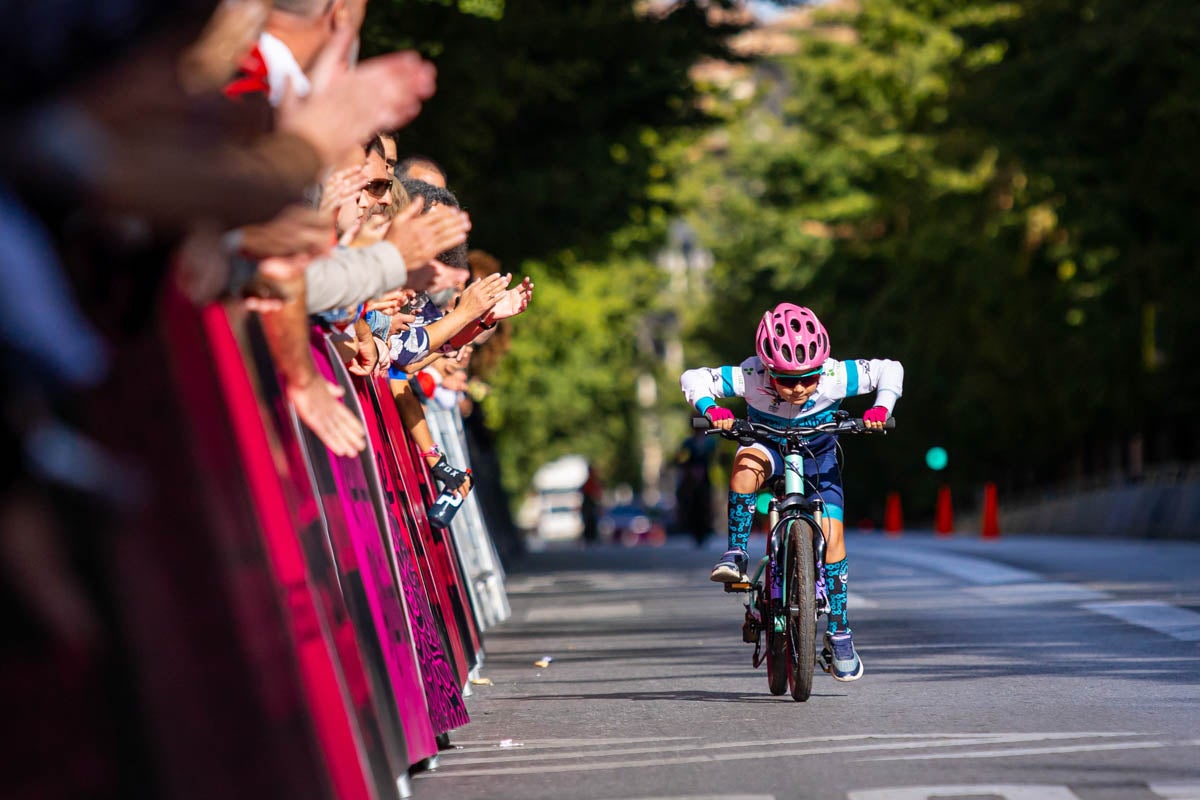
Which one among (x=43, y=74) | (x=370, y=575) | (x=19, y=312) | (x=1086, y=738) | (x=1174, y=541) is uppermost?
(x=43, y=74)

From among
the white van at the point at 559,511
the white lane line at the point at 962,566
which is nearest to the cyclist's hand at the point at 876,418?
the white lane line at the point at 962,566

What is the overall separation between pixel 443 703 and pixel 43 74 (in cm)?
561

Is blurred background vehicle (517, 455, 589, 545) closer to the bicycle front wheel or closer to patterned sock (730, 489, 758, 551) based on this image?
patterned sock (730, 489, 758, 551)

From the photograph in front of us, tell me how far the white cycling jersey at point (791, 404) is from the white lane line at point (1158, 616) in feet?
9.14

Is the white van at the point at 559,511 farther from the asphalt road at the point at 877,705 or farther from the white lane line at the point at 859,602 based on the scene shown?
the white lane line at the point at 859,602

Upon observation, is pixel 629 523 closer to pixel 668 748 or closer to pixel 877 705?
pixel 877 705

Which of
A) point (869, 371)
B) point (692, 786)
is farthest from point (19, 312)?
point (869, 371)

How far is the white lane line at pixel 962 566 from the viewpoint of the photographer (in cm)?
2077

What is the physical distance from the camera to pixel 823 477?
11484 mm

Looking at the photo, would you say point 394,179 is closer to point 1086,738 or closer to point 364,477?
point 364,477

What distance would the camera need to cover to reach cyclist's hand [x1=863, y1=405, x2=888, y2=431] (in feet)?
37.4

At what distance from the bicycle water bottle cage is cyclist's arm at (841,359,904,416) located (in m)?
0.62

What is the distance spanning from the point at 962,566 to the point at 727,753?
15083 mm

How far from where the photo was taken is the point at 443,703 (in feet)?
31.4
